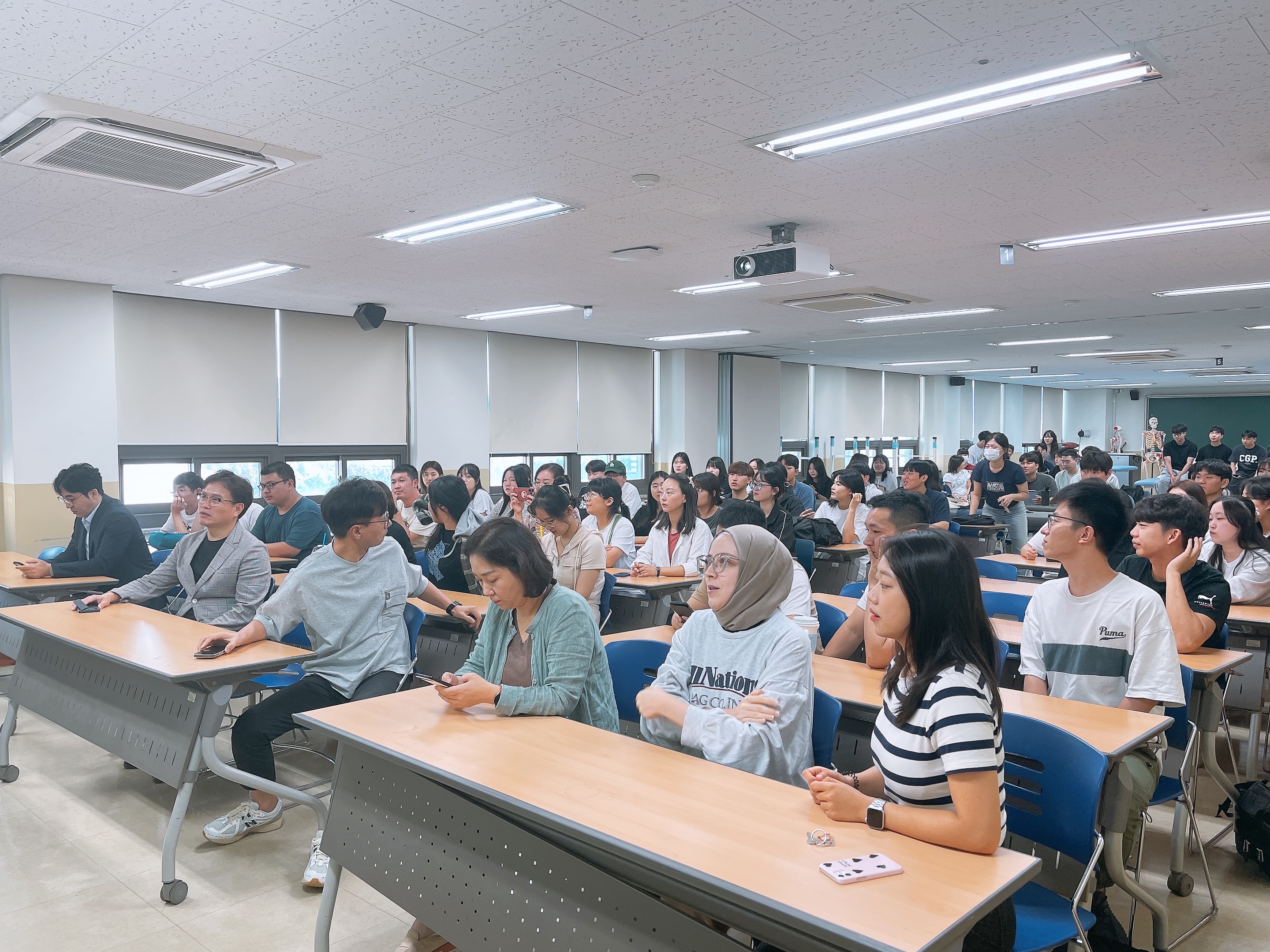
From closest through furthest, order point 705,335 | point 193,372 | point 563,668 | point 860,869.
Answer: point 860,869
point 563,668
point 193,372
point 705,335

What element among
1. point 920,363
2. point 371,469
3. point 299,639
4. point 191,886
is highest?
point 920,363

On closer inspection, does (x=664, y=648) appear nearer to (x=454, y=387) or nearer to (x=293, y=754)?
(x=293, y=754)

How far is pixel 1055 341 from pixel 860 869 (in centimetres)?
1136

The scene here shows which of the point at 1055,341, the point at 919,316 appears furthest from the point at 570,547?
the point at 1055,341

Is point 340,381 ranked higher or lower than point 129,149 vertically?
lower

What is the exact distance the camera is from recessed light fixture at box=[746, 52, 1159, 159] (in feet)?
9.68

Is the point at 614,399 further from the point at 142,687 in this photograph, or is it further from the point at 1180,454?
the point at 142,687

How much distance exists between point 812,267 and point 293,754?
4.05 metres

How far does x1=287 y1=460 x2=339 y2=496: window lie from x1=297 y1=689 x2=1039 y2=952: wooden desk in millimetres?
6942

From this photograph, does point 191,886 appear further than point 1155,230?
No

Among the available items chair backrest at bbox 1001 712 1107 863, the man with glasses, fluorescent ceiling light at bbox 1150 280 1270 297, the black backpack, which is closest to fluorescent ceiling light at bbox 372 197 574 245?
the man with glasses

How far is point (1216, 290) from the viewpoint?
7359 millimetres

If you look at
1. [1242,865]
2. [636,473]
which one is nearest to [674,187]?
[1242,865]

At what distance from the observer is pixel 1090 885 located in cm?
219
